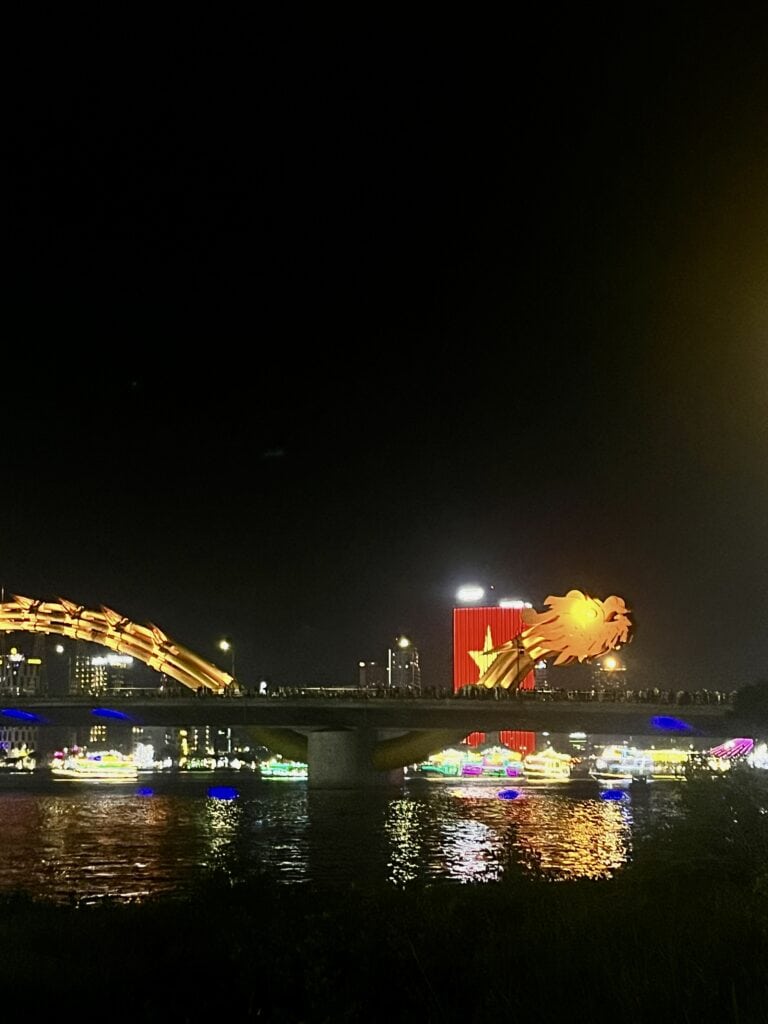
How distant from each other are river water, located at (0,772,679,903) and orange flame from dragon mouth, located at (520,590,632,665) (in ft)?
65.2

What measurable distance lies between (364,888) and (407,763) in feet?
316

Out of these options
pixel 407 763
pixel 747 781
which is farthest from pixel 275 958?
pixel 407 763

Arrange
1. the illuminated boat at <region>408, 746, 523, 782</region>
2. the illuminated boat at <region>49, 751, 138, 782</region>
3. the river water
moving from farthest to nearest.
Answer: the illuminated boat at <region>408, 746, 523, 782</region>
the illuminated boat at <region>49, 751, 138, 782</region>
the river water

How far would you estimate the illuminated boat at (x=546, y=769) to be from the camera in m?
141

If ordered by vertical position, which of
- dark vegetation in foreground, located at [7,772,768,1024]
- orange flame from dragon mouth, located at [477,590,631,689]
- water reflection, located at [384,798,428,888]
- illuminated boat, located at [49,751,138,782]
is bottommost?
illuminated boat, located at [49,751,138,782]

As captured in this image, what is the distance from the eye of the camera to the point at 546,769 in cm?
14500

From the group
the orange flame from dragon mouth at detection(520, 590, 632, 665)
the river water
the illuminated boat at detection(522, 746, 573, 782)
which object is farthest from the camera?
the illuminated boat at detection(522, 746, 573, 782)

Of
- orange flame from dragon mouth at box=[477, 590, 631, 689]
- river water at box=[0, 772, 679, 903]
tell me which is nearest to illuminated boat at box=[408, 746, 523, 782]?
orange flame from dragon mouth at box=[477, 590, 631, 689]

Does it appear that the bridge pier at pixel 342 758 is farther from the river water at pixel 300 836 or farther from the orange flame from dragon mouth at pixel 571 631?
the orange flame from dragon mouth at pixel 571 631

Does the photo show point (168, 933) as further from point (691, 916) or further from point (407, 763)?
point (407, 763)

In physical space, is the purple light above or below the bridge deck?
below

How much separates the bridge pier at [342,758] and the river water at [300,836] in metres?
3.01

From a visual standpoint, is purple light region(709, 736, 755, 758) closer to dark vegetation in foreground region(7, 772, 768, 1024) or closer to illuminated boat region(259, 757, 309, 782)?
illuminated boat region(259, 757, 309, 782)

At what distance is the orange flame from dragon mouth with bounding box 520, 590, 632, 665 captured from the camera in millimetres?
126500
